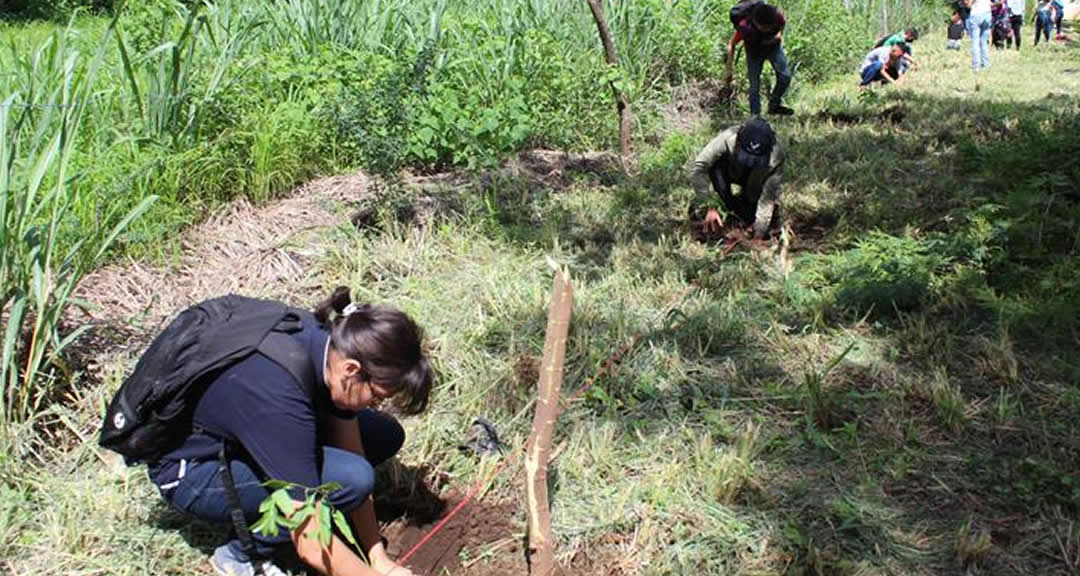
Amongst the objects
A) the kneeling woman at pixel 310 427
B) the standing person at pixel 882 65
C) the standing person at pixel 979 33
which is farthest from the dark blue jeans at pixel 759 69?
the kneeling woman at pixel 310 427

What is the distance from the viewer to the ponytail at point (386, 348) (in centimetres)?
210

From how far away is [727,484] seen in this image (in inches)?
106

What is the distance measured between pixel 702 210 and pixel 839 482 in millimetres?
2446

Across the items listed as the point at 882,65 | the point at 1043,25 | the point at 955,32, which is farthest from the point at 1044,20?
the point at 882,65

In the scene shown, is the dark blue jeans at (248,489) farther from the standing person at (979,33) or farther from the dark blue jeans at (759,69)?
the standing person at (979,33)

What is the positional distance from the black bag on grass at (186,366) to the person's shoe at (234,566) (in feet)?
1.27

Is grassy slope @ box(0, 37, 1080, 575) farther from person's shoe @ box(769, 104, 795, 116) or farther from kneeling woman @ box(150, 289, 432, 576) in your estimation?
person's shoe @ box(769, 104, 795, 116)

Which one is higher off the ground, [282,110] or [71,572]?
[282,110]

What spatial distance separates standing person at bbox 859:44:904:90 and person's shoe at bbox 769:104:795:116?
2.18m

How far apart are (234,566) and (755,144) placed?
10.8 feet

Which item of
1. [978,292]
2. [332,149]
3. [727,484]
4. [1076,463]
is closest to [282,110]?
[332,149]

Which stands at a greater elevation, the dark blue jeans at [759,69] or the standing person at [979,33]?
the dark blue jeans at [759,69]

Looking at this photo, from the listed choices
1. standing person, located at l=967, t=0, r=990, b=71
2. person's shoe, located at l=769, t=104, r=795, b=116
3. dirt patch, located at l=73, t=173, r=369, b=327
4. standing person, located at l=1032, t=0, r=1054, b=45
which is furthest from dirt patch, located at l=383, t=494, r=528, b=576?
standing person, located at l=1032, t=0, r=1054, b=45

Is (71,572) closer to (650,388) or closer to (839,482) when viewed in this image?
(650,388)
